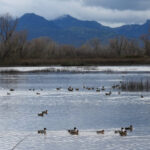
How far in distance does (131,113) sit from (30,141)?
20.8ft

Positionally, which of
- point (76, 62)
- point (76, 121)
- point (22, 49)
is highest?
point (22, 49)

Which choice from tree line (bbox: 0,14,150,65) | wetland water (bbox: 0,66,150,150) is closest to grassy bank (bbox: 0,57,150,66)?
tree line (bbox: 0,14,150,65)

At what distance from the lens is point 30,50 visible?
8806 centimetres

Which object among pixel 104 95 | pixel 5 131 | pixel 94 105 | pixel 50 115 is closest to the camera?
pixel 5 131

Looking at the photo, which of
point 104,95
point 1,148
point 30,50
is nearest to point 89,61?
point 30,50

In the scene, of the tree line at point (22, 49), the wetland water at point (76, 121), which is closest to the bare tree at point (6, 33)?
the tree line at point (22, 49)

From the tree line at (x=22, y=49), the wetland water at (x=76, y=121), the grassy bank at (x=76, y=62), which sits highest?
the tree line at (x=22, y=49)

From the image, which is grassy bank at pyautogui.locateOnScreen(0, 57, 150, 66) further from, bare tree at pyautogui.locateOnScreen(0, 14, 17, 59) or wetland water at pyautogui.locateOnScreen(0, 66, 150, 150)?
wetland water at pyautogui.locateOnScreen(0, 66, 150, 150)

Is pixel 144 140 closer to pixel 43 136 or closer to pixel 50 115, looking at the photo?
pixel 43 136

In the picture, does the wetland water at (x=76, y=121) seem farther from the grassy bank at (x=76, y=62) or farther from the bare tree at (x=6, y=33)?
the bare tree at (x=6, y=33)

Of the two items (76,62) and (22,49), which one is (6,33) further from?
(76,62)

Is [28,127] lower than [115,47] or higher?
lower

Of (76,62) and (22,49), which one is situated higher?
(22,49)

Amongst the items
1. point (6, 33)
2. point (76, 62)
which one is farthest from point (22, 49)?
point (76, 62)
